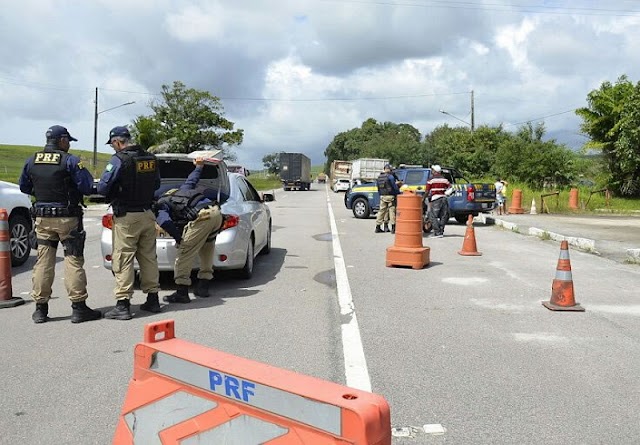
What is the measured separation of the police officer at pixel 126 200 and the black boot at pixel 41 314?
0.60 metres

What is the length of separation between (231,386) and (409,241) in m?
7.76

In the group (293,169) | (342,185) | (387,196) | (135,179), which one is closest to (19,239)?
(135,179)

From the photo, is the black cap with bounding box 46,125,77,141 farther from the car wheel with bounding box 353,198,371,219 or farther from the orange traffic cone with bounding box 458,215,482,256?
the car wheel with bounding box 353,198,371,219

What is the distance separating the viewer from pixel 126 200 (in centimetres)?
627

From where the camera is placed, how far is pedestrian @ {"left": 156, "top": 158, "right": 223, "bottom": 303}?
712 centimetres

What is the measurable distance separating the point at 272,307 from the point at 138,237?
1712 mm

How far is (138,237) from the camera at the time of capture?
6.41m

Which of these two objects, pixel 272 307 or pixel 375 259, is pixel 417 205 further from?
pixel 272 307

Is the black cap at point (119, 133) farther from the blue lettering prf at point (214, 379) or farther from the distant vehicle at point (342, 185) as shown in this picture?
the distant vehicle at point (342, 185)

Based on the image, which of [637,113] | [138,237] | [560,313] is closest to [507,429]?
[560,313]

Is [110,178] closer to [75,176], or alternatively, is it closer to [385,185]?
[75,176]

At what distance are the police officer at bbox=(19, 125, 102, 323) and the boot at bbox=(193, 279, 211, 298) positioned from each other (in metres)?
1.53

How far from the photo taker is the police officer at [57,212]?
6.08 metres

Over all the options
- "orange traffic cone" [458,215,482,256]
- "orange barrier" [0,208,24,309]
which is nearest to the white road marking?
"orange traffic cone" [458,215,482,256]
